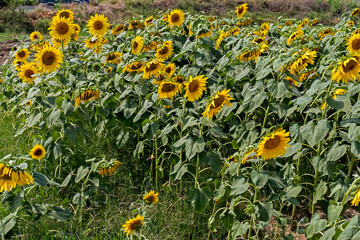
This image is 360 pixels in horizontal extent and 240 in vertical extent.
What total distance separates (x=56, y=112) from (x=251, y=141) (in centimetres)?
140

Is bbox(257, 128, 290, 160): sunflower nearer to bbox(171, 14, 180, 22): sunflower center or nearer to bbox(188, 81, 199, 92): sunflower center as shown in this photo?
bbox(188, 81, 199, 92): sunflower center

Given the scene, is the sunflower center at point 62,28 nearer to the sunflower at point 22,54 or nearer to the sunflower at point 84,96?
the sunflower at point 84,96

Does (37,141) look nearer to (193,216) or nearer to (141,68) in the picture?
(141,68)

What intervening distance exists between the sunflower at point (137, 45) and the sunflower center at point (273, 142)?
171cm

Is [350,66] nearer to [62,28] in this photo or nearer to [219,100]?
[219,100]

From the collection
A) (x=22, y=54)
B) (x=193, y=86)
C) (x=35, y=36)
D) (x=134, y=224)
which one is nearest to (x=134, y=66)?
(x=193, y=86)

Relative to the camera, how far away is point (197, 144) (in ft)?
8.61

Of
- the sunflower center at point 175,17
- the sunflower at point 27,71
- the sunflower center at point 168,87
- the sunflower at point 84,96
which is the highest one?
the sunflower center at point 175,17

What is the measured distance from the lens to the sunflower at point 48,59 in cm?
320

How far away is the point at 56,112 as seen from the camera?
2898 millimetres

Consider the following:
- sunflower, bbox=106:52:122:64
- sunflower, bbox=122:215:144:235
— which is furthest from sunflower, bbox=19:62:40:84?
sunflower, bbox=122:215:144:235

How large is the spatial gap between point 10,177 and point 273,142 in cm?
142

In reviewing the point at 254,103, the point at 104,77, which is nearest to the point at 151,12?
the point at 104,77

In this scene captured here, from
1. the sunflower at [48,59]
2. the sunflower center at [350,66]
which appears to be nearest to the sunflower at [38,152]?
the sunflower at [48,59]
